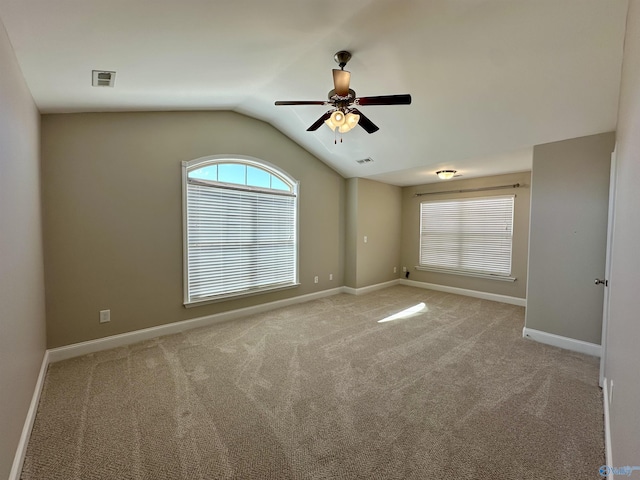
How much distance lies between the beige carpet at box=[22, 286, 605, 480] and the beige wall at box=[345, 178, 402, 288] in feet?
7.89

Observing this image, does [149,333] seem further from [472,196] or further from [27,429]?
[472,196]

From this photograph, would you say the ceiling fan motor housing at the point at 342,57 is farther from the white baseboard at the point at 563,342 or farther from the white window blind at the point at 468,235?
the white window blind at the point at 468,235

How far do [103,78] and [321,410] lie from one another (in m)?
3.19

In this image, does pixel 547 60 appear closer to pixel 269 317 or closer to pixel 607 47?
pixel 607 47

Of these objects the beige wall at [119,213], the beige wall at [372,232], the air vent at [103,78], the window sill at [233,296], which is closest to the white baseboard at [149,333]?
the beige wall at [119,213]

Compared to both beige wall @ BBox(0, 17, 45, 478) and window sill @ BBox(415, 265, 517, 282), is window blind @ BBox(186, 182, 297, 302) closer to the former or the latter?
beige wall @ BBox(0, 17, 45, 478)

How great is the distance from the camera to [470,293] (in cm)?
559

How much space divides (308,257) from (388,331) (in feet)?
6.79

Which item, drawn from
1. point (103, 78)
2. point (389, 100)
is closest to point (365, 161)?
point (389, 100)

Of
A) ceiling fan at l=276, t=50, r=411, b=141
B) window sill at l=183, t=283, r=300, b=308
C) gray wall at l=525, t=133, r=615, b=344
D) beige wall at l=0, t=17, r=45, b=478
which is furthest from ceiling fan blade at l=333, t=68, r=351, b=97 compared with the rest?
window sill at l=183, t=283, r=300, b=308

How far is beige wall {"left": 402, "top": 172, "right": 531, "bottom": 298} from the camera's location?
4934mm

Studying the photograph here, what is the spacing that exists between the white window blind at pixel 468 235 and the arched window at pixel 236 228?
3.24 meters

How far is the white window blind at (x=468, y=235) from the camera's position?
5.18m

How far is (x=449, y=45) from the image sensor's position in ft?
7.89
